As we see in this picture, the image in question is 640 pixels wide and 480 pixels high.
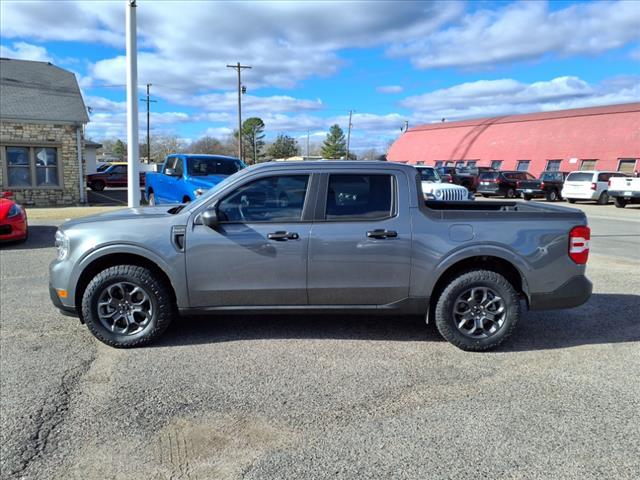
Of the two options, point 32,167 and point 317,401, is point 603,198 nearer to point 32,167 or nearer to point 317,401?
point 32,167

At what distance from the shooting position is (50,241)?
10781 mm

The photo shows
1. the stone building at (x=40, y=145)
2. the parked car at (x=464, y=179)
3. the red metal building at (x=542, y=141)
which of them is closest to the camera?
the stone building at (x=40, y=145)

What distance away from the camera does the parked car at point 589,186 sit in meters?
24.9

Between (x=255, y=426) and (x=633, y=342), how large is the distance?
3.84 meters

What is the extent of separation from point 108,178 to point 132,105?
66.9 ft

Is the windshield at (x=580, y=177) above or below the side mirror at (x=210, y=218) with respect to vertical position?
above

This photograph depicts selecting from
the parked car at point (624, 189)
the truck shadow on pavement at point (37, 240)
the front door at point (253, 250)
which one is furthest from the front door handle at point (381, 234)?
the parked car at point (624, 189)

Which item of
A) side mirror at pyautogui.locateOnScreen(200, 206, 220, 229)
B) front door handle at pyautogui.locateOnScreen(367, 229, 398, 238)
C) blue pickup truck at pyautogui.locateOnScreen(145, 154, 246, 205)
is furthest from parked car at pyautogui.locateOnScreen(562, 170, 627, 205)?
side mirror at pyautogui.locateOnScreen(200, 206, 220, 229)

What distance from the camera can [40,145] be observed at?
62.9 ft

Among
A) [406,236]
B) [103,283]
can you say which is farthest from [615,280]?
[103,283]

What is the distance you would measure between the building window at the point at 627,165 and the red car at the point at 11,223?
34415mm

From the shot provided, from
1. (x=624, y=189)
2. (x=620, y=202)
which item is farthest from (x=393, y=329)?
(x=620, y=202)

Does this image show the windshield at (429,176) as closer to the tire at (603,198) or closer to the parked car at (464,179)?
the tire at (603,198)

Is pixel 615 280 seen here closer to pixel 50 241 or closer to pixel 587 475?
pixel 587 475
